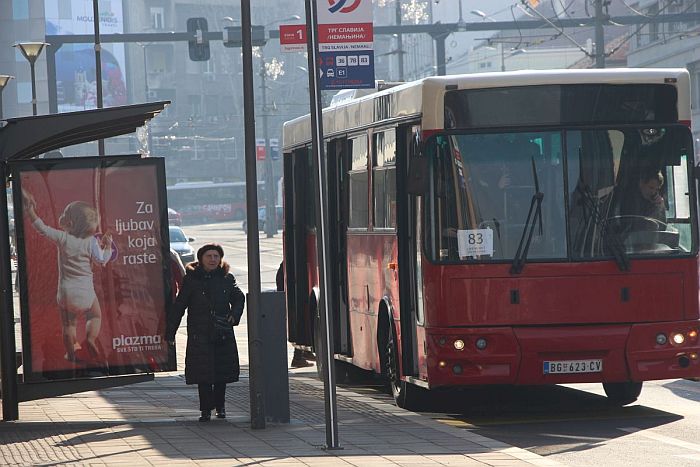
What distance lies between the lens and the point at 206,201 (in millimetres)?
119562

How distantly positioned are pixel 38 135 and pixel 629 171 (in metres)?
4.63

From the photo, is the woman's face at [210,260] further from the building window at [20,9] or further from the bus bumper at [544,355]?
the building window at [20,9]

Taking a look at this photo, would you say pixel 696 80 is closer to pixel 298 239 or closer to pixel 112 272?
pixel 298 239

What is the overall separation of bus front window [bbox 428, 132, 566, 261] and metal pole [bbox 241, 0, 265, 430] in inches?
68.7

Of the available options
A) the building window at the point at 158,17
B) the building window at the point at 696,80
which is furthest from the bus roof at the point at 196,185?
the building window at the point at 696,80

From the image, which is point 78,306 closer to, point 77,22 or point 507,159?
point 507,159

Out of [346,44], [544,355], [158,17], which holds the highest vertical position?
[158,17]

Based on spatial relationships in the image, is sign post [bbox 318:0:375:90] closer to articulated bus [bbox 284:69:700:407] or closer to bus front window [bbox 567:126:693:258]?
articulated bus [bbox 284:69:700:407]

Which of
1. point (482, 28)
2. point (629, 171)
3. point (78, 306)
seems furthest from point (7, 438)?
point (482, 28)

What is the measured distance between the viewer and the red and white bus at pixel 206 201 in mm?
118688

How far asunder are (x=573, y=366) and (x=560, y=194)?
1353 millimetres

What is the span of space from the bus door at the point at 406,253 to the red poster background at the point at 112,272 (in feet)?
6.80

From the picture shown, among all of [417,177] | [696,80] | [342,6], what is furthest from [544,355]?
[696,80]

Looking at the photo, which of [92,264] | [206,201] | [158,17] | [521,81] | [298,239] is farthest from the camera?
[158,17]
